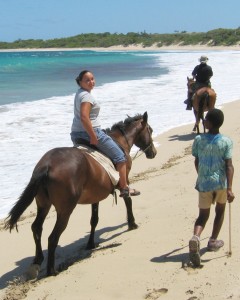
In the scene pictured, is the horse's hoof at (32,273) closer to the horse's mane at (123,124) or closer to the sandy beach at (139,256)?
the sandy beach at (139,256)

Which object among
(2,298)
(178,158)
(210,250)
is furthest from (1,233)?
(178,158)

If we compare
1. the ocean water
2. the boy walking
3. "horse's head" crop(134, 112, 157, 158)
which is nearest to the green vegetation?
the ocean water

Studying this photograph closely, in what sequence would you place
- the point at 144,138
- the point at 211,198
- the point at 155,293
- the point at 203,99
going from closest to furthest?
the point at 155,293
the point at 211,198
the point at 144,138
the point at 203,99

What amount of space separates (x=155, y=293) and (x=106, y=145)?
223 centimetres

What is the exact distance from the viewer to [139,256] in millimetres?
5742

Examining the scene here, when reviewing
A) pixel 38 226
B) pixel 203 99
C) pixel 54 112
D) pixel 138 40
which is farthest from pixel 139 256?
pixel 138 40

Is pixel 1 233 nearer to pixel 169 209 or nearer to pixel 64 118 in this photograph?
pixel 169 209

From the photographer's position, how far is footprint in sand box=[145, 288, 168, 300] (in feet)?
15.3

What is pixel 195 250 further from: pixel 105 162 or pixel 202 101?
pixel 202 101

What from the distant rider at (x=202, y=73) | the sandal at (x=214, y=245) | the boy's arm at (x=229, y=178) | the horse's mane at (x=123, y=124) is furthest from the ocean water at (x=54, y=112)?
the boy's arm at (x=229, y=178)

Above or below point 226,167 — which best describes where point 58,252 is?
below

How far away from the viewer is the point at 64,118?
17.3m

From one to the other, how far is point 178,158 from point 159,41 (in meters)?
125

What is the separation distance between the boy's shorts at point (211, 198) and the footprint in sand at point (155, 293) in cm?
104
